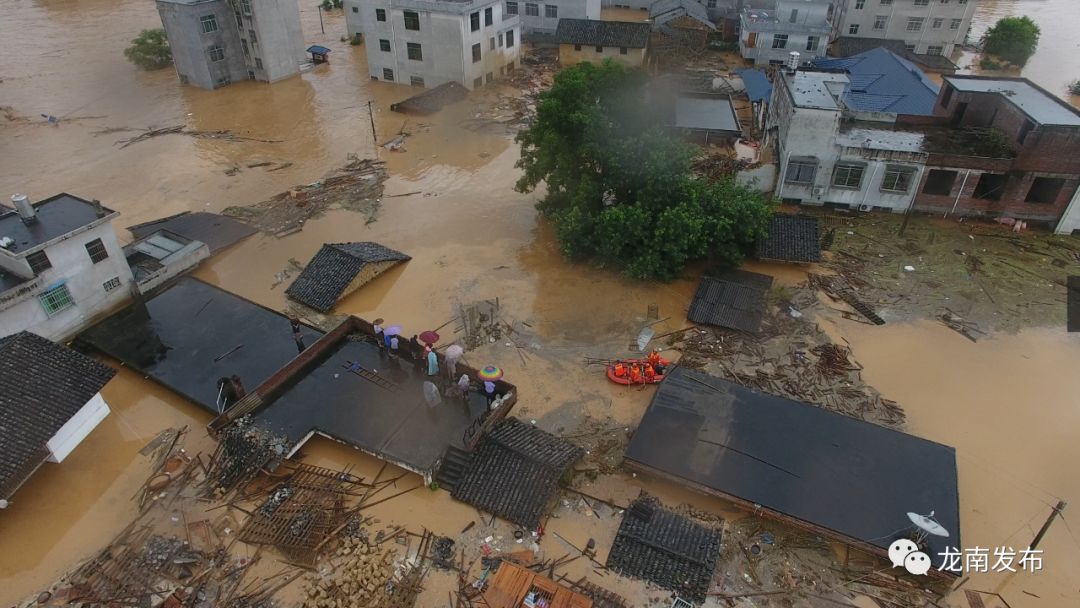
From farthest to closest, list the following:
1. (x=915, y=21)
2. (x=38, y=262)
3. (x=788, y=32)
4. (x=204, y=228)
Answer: (x=915, y=21), (x=788, y=32), (x=204, y=228), (x=38, y=262)

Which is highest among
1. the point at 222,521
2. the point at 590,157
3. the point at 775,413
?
the point at 590,157

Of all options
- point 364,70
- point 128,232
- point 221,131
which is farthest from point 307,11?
point 128,232

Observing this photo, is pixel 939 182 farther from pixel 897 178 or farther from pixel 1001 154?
pixel 1001 154

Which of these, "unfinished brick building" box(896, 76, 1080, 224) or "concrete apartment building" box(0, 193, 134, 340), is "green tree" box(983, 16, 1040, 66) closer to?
"unfinished brick building" box(896, 76, 1080, 224)

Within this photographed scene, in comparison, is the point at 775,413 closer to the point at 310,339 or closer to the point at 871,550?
the point at 871,550

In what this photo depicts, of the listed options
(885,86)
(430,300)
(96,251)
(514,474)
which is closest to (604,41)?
(885,86)

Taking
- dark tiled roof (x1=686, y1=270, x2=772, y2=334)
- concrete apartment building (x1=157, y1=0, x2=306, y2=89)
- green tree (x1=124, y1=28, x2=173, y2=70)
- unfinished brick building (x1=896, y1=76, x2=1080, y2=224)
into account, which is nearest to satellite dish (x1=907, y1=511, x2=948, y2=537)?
dark tiled roof (x1=686, y1=270, x2=772, y2=334)

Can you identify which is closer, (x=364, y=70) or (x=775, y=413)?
(x=775, y=413)
